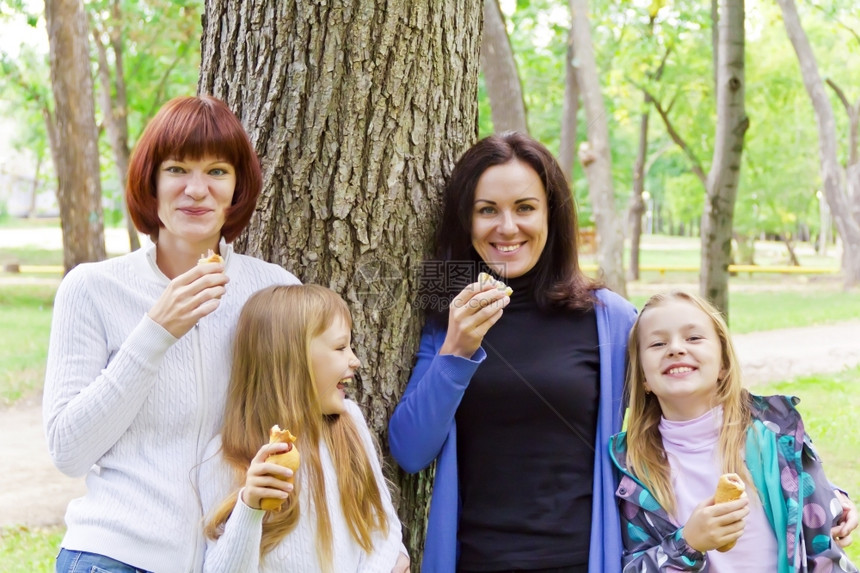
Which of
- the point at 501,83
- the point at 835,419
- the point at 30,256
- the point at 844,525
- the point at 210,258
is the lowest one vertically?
the point at 835,419

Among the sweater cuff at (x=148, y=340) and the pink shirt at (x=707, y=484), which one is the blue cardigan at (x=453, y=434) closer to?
the pink shirt at (x=707, y=484)

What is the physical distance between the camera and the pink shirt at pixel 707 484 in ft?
7.88

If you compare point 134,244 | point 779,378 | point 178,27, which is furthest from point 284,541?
point 134,244

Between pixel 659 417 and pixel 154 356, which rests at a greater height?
pixel 154 356

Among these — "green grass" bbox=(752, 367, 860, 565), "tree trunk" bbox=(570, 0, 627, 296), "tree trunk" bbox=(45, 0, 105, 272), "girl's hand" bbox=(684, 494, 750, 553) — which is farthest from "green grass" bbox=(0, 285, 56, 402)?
"girl's hand" bbox=(684, 494, 750, 553)

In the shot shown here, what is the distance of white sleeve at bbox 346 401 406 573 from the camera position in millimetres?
Result: 2299

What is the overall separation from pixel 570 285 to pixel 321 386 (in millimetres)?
847

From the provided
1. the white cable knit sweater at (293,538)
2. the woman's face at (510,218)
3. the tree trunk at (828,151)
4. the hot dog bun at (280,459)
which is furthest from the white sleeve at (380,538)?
the tree trunk at (828,151)

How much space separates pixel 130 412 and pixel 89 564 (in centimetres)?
36

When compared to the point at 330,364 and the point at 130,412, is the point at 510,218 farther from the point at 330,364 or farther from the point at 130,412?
the point at 130,412

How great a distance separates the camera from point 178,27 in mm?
16484

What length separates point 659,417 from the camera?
8.71 feet

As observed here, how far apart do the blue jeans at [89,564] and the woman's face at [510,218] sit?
4.29 ft

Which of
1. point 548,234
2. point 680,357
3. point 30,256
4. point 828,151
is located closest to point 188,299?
point 548,234
